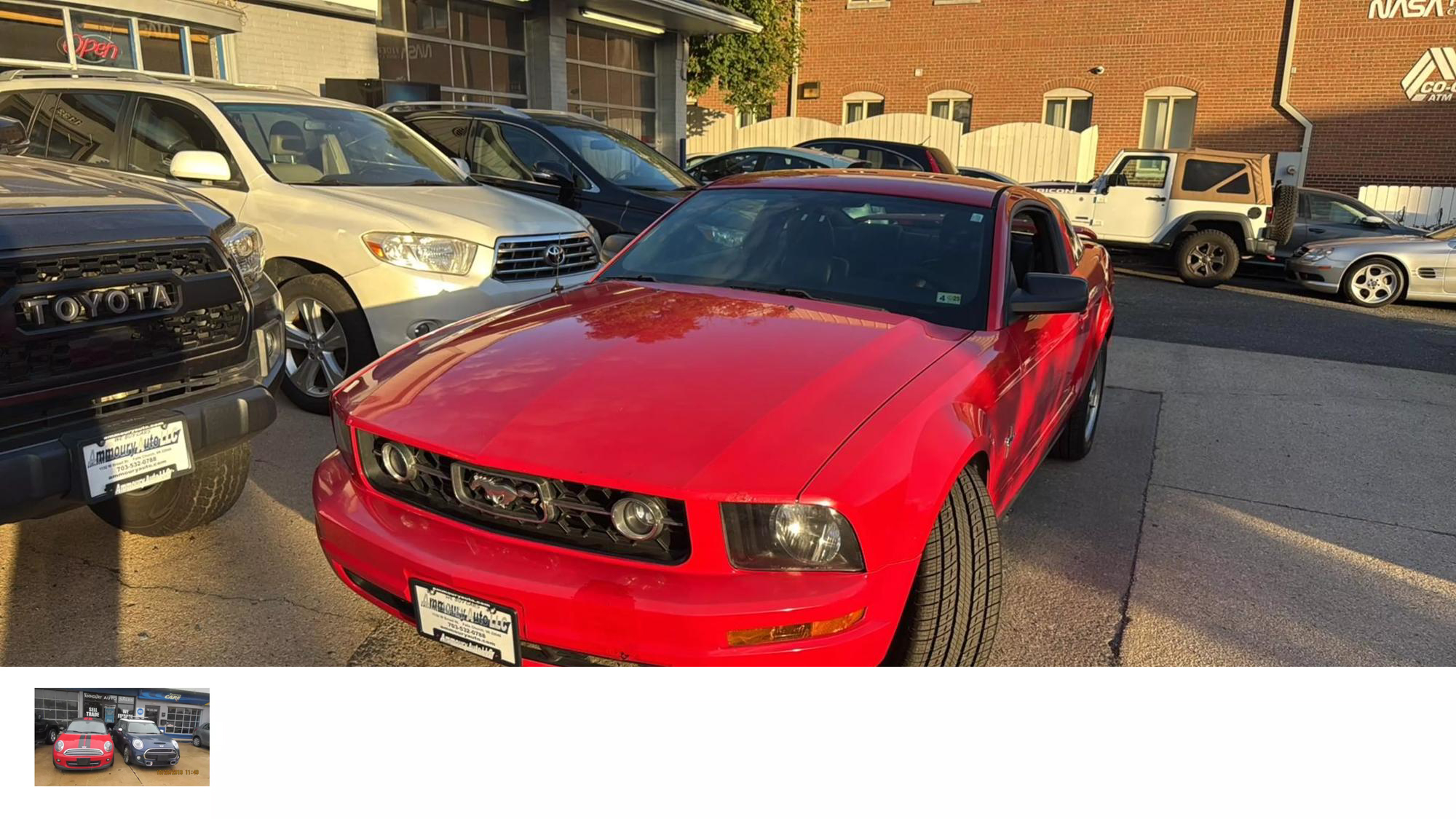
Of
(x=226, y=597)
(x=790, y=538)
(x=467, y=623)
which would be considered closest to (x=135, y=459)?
(x=226, y=597)

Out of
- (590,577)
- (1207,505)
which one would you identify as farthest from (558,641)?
(1207,505)

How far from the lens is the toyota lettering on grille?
2.81 meters

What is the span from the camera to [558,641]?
2336 millimetres

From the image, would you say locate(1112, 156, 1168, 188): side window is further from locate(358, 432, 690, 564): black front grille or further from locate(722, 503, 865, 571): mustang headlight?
locate(358, 432, 690, 564): black front grille

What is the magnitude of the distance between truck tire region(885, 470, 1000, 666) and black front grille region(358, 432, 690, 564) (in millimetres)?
667

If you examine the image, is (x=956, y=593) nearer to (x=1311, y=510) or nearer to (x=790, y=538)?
(x=790, y=538)

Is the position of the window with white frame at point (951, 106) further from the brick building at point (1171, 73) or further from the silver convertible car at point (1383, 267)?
the silver convertible car at point (1383, 267)

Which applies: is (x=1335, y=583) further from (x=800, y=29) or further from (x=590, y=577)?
(x=800, y=29)

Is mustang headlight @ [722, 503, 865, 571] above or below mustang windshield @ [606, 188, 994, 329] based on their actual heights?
below

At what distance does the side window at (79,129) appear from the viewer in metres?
5.69

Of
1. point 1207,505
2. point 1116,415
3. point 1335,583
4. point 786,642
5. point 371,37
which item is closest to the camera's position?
point 786,642

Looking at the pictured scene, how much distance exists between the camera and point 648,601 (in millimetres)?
2244

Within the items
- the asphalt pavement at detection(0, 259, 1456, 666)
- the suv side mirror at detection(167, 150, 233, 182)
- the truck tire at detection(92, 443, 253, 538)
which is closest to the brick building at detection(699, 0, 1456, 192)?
the asphalt pavement at detection(0, 259, 1456, 666)

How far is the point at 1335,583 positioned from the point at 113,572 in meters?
4.62
